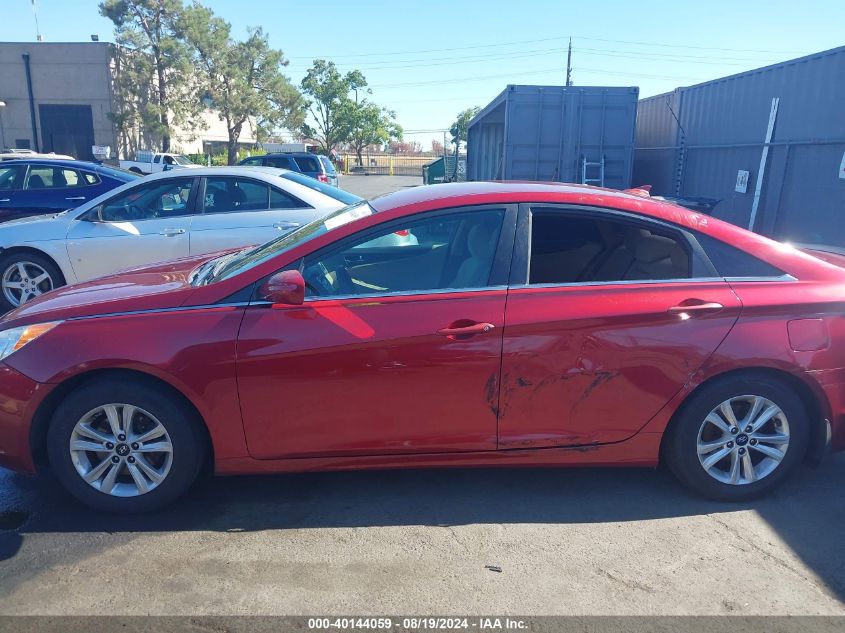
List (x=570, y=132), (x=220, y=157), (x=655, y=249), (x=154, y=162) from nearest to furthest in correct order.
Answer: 1. (x=655, y=249)
2. (x=570, y=132)
3. (x=154, y=162)
4. (x=220, y=157)

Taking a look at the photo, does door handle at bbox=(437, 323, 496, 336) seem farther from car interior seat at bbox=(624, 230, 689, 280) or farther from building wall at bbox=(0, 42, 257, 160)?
building wall at bbox=(0, 42, 257, 160)

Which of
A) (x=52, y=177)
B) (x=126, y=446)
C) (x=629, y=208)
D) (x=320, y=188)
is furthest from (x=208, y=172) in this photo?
(x=629, y=208)

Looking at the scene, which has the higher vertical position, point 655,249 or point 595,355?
point 655,249

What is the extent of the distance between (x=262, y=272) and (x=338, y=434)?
89 cm

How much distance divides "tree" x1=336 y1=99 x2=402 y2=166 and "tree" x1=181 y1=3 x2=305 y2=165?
12.3 metres

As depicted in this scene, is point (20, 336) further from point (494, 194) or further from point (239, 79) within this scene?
point (239, 79)

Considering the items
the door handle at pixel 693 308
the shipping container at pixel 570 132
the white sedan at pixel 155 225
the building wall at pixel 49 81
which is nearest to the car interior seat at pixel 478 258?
the door handle at pixel 693 308

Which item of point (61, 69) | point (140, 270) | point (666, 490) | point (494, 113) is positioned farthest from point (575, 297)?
point (61, 69)

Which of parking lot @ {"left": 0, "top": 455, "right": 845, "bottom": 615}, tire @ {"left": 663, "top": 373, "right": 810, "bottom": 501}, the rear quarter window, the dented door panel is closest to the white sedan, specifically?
parking lot @ {"left": 0, "top": 455, "right": 845, "bottom": 615}

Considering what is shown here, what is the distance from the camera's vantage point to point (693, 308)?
3.27 meters

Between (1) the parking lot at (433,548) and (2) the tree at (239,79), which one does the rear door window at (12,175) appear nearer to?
(1) the parking lot at (433,548)

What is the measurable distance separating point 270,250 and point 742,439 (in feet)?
8.88

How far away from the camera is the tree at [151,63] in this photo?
39.1m

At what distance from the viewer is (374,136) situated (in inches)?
2534
